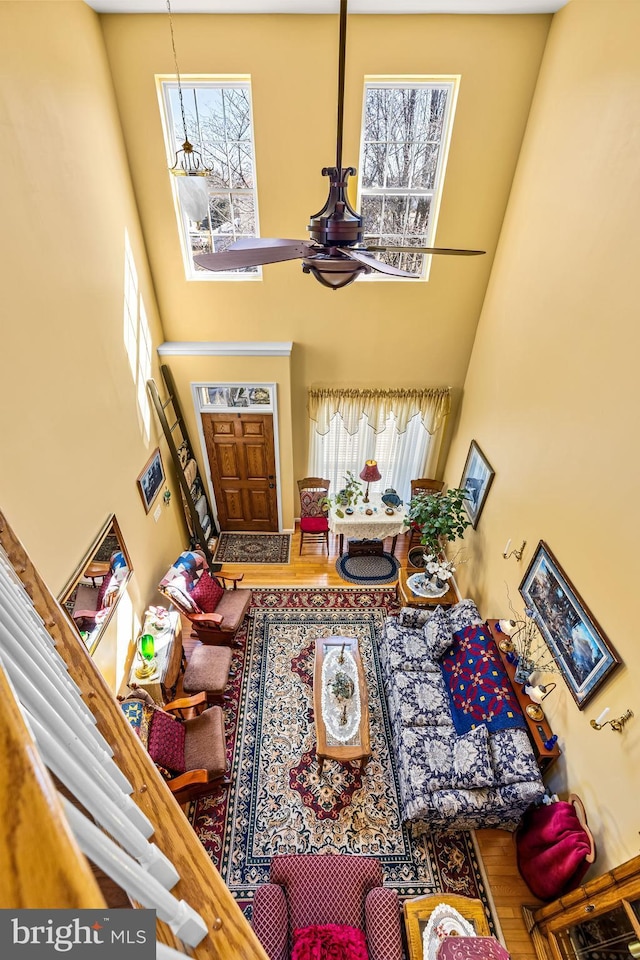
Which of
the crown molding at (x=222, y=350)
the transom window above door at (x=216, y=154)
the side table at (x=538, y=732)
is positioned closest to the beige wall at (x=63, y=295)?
the transom window above door at (x=216, y=154)

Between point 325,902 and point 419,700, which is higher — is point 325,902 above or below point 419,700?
below

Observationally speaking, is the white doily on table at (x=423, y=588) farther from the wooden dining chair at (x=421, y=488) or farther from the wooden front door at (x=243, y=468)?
the wooden front door at (x=243, y=468)

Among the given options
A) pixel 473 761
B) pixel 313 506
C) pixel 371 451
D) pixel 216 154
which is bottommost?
pixel 473 761

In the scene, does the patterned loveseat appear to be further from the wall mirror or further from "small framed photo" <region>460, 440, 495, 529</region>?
the wall mirror

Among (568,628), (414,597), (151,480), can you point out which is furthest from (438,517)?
(151,480)

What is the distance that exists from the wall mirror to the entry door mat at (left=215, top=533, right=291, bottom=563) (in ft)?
7.27

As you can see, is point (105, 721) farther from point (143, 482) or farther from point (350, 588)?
point (350, 588)

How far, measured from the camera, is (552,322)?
3895 mm

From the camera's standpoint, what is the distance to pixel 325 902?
10.3 feet

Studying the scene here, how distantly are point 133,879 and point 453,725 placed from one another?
4.17 meters

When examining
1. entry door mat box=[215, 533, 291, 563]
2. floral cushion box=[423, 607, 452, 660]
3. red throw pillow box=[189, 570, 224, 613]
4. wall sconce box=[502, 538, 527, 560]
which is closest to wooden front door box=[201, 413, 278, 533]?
entry door mat box=[215, 533, 291, 563]

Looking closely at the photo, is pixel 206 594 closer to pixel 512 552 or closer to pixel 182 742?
pixel 182 742

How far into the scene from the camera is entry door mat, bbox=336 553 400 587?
6.19m

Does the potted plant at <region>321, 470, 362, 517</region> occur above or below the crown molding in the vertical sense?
below
